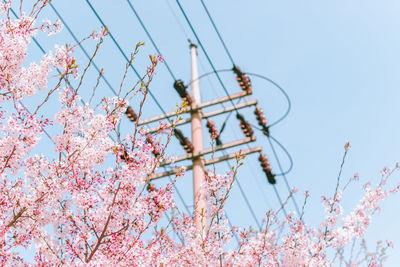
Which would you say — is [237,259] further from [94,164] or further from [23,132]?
[23,132]

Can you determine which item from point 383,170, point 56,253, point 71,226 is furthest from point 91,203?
point 383,170

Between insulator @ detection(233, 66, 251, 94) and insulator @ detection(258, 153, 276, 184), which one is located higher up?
insulator @ detection(233, 66, 251, 94)

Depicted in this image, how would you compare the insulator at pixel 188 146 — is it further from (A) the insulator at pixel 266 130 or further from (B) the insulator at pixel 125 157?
(B) the insulator at pixel 125 157

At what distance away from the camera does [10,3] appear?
13.4 ft

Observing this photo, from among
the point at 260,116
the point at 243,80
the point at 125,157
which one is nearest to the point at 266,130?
the point at 260,116

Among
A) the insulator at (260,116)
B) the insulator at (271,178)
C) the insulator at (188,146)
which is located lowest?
the insulator at (188,146)

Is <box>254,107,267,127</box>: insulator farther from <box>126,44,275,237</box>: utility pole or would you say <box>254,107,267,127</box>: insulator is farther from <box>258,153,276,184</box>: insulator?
<box>258,153,276,184</box>: insulator

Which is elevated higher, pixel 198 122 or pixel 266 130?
pixel 266 130

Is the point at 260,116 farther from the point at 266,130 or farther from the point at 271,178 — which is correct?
the point at 271,178

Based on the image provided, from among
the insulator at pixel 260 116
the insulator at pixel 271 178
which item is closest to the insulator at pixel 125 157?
the insulator at pixel 260 116

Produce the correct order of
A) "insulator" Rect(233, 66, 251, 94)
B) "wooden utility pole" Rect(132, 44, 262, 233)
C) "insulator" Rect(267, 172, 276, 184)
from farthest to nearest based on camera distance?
"insulator" Rect(267, 172, 276, 184) < "insulator" Rect(233, 66, 251, 94) < "wooden utility pole" Rect(132, 44, 262, 233)

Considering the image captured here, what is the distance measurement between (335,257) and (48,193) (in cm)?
373

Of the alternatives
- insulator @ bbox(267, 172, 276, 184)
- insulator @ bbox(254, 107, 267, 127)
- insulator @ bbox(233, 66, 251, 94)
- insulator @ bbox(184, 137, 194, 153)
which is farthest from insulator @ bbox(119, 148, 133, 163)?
insulator @ bbox(267, 172, 276, 184)

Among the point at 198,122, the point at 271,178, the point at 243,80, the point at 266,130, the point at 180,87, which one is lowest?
the point at 271,178
